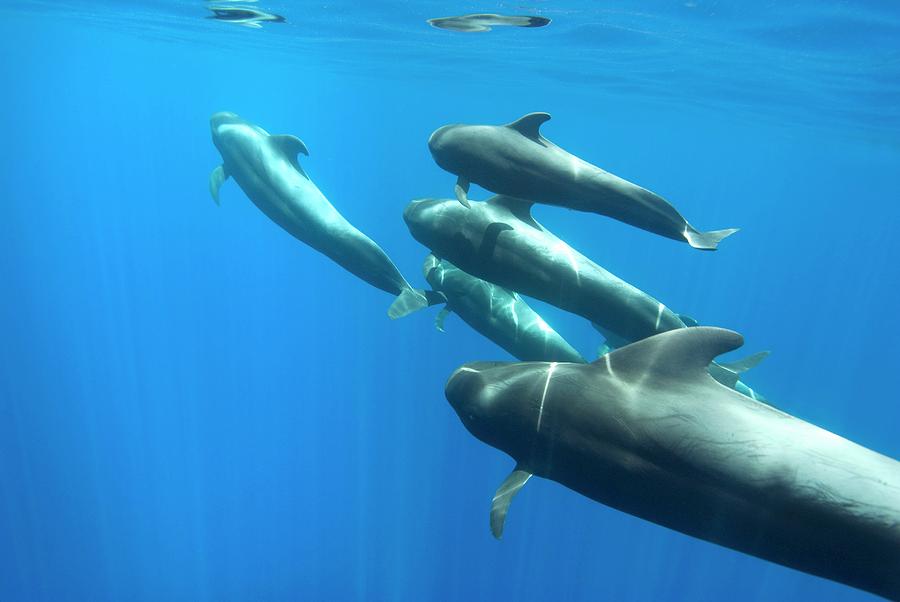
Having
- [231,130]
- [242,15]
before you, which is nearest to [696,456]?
[231,130]

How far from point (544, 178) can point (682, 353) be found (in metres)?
2.43

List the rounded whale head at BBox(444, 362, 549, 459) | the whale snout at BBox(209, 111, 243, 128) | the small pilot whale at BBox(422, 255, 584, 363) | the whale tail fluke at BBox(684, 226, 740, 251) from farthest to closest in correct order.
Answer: the whale snout at BBox(209, 111, 243, 128) → the small pilot whale at BBox(422, 255, 584, 363) → the whale tail fluke at BBox(684, 226, 740, 251) → the rounded whale head at BBox(444, 362, 549, 459)

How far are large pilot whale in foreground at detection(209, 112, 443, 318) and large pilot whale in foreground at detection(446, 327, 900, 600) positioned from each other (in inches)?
159

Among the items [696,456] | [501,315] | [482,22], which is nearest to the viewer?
[696,456]

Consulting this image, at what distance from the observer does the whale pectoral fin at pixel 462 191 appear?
6.79 metres

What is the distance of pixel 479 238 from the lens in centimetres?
688

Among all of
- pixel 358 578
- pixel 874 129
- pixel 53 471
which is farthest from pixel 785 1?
pixel 53 471

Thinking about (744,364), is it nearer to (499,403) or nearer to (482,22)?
(499,403)

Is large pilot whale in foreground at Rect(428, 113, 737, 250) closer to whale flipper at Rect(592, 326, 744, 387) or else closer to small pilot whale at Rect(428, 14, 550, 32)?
whale flipper at Rect(592, 326, 744, 387)

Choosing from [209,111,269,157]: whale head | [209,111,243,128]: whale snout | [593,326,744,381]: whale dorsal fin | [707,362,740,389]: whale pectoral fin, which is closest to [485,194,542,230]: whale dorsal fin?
[707,362,740,389]: whale pectoral fin

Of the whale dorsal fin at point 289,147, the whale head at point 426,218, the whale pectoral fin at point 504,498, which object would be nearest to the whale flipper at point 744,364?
the whale pectoral fin at point 504,498

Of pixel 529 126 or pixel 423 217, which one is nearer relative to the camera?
pixel 529 126

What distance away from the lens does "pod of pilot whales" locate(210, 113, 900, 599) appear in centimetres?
410

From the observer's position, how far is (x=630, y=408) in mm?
4871
